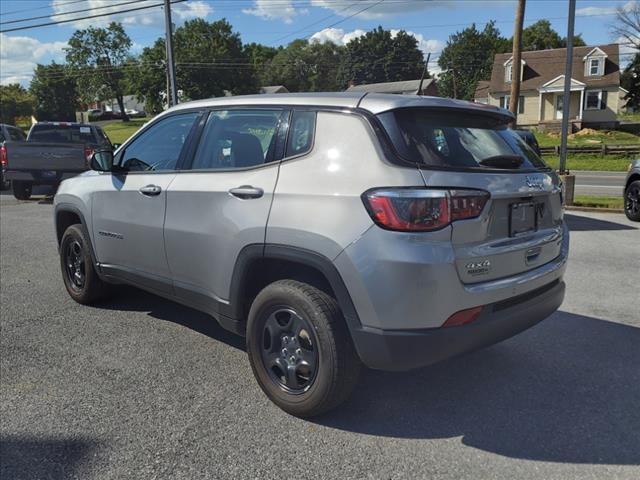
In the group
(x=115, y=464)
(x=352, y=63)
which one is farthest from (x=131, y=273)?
(x=352, y=63)

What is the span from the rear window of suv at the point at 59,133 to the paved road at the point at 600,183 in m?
14.0

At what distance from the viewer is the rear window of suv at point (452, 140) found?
9.61 ft

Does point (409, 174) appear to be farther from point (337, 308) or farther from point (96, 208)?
point (96, 208)

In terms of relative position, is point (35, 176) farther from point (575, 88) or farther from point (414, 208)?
point (575, 88)

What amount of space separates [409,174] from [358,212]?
321 millimetres

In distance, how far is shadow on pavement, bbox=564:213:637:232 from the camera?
964 centimetres

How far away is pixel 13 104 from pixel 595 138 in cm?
7257

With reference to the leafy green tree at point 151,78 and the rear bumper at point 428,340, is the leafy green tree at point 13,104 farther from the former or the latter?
the rear bumper at point 428,340

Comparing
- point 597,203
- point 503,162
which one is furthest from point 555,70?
point 503,162

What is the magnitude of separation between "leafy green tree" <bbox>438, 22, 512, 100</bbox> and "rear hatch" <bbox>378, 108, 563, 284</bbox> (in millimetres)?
85430

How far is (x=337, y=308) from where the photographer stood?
10.0ft

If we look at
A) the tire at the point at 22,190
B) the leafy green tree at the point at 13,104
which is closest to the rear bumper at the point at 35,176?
the tire at the point at 22,190

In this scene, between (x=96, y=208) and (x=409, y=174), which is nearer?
(x=409, y=174)

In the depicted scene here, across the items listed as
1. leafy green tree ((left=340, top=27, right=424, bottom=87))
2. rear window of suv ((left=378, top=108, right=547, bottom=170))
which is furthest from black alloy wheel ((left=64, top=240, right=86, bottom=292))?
leafy green tree ((left=340, top=27, right=424, bottom=87))
